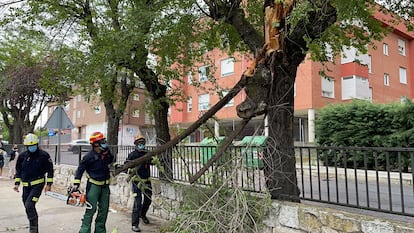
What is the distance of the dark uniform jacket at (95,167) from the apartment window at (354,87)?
24081 millimetres

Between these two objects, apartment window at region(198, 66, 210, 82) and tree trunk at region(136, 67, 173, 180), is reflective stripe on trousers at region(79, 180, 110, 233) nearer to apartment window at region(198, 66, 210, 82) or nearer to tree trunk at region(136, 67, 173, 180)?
tree trunk at region(136, 67, 173, 180)

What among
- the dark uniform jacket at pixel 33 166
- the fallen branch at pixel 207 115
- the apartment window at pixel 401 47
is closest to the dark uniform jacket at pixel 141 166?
the fallen branch at pixel 207 115

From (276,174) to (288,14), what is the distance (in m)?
2.28

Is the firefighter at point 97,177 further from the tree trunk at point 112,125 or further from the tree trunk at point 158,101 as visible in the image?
the tree trunk at point 112,125

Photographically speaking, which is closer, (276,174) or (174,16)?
(276,174)

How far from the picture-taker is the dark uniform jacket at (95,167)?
229 inches

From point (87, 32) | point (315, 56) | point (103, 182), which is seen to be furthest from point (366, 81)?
point (103, 182)

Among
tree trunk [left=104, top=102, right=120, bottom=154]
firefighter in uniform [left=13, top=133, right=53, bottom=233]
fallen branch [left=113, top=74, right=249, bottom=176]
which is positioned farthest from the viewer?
tree trunk [left=104, top=102, right=120, bottom=154]

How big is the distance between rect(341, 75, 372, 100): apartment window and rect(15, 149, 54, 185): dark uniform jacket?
24.4 m

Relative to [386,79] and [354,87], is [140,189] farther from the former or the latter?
[386,79]

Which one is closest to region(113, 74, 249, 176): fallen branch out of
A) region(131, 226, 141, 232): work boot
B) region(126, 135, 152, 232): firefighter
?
region(126, 135, 152, 232): firefighter

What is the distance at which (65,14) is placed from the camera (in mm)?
8938

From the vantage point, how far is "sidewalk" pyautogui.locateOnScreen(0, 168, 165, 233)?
6457 mm

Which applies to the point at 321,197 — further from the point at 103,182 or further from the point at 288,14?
the point at 103,182
